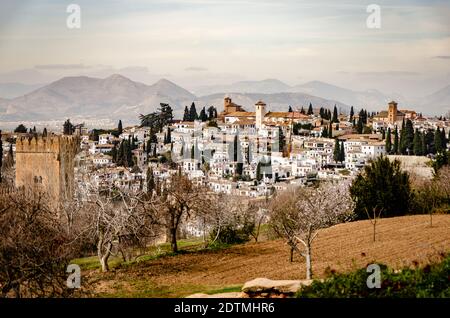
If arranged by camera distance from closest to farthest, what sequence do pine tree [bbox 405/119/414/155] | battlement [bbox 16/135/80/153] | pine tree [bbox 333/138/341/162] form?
battlement [bbox 16/135/80/153]
pine tree [bbox 405/119/414/155]
pine tree [bbox 333/138/341/162]

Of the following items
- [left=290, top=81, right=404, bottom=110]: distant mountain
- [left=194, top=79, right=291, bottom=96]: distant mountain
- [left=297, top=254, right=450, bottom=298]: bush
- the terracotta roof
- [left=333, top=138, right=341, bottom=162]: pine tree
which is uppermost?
the terracotta roof

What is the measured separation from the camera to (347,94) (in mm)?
13586

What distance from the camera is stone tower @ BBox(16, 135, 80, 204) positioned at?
17969 millimetres

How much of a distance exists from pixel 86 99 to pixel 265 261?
5996 mm

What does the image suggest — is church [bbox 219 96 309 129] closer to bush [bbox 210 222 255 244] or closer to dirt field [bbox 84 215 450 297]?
bush [bbox 210 222 255 244]

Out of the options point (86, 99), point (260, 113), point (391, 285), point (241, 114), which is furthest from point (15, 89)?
point (241, 114)

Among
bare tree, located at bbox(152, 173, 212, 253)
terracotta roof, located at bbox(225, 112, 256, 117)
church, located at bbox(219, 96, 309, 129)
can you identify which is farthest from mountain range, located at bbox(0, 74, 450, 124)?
terracotta roof, located at bbox(225, 112, 256, 117)

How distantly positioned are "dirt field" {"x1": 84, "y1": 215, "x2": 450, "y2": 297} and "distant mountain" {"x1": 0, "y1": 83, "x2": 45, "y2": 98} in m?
3.54

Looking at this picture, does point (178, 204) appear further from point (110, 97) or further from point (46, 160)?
point (46, 160)

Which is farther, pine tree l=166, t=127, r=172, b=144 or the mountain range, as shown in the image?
pine tree l=166, t=127, r=172, b=144

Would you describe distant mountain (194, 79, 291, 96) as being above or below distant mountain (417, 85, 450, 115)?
above

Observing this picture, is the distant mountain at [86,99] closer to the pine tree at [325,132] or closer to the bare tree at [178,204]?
the bare tree at [178,204]

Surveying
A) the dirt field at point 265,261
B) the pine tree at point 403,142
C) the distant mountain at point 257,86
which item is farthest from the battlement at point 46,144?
the pine tree at point 403,142
